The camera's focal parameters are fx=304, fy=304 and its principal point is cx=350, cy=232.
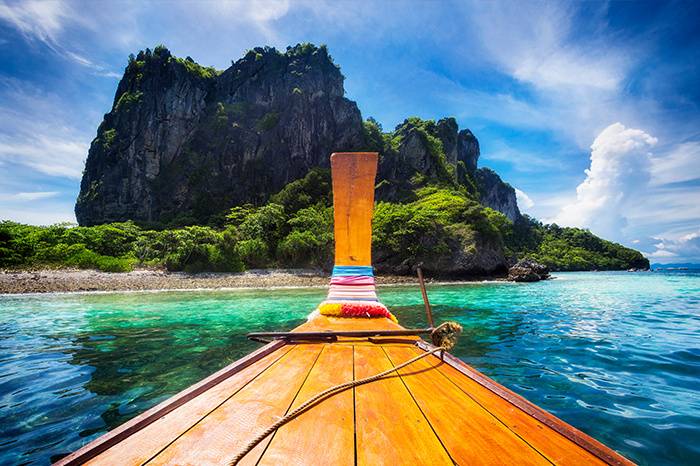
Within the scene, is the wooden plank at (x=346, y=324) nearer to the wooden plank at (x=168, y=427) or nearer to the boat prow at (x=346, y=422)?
the boat prow at (x=346, y=422)

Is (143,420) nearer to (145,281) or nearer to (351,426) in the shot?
(351,426)

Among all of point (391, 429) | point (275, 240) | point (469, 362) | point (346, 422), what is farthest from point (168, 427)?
point (275, 240)

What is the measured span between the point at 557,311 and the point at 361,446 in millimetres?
10293

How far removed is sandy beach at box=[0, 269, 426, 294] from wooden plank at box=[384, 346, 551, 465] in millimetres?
19537

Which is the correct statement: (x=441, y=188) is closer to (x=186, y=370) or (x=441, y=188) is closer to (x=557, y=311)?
(x=557, y=311)

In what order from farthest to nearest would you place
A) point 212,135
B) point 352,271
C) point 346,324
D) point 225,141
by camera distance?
point 212,135
point 225,141
point 352,271
point 346,324

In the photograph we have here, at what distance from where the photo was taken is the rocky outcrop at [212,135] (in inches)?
1823

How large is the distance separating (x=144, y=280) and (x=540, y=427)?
914 inches

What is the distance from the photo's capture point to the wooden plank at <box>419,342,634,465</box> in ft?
3.63

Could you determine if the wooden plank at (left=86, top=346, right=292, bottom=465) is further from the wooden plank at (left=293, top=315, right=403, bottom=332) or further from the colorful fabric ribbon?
the colorful fabric ribbon

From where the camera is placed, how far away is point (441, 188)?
4303 cm

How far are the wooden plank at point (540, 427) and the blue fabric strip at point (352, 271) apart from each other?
6.50 ft

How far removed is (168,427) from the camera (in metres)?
1.30

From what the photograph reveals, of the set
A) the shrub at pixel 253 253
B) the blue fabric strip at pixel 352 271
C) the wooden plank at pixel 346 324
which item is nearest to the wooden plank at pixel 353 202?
the blue fabric strip at pixel 352 271
